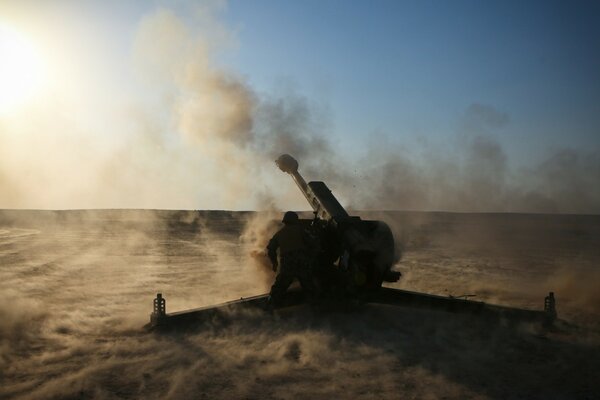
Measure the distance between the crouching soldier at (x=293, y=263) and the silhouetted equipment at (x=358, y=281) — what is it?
6.1 inches

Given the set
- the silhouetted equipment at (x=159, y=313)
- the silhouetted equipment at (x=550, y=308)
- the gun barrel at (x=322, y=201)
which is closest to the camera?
the silhouetted equipment at (x=159, y=313)

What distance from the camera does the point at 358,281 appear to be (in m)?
8.60

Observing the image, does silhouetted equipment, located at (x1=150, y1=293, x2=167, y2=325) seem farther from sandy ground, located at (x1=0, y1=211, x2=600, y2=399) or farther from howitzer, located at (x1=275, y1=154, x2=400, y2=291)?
howitzer, located at (x1=275, y1=154, x2=400, y2=291)

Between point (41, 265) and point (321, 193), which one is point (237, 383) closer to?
point (321, 193)

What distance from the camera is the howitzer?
8.85m

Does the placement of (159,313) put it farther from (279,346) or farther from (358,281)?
(358,281)

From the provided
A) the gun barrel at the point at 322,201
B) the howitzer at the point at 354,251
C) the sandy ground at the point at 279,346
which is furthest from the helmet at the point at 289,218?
the sandy ground at the point at 279,346

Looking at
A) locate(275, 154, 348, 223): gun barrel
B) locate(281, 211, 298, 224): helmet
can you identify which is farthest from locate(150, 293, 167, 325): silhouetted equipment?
locate(275, 154, 348, 223): gun barrel

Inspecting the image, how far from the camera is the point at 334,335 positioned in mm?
7980

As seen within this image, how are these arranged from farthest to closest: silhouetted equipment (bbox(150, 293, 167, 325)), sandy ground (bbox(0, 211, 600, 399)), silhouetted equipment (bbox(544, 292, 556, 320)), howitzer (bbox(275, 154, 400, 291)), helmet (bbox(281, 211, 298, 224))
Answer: helmet (bbox(281, 211, 298, 224)) < howitzer (bbox(275, 154, 400, 291)) < silhouetted equipment (bbox(544, 292, 556, 320)) < silhouetted equipment (bbox(150, 293, 167, 325)) < sandy ground (bbox(0, 211, 600, 399))

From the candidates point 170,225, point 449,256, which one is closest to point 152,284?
point 449,256

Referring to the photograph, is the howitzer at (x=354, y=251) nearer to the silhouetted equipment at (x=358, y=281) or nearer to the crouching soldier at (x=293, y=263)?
the silhouetted equipment at (x=358, y=281)

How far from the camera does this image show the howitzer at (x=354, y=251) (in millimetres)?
8849

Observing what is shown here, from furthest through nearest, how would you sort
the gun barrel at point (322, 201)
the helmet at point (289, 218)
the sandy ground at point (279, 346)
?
the gun barrel at point (322, 201), the helmet at point (289, 218), the sandy ground at point (279, 346)
